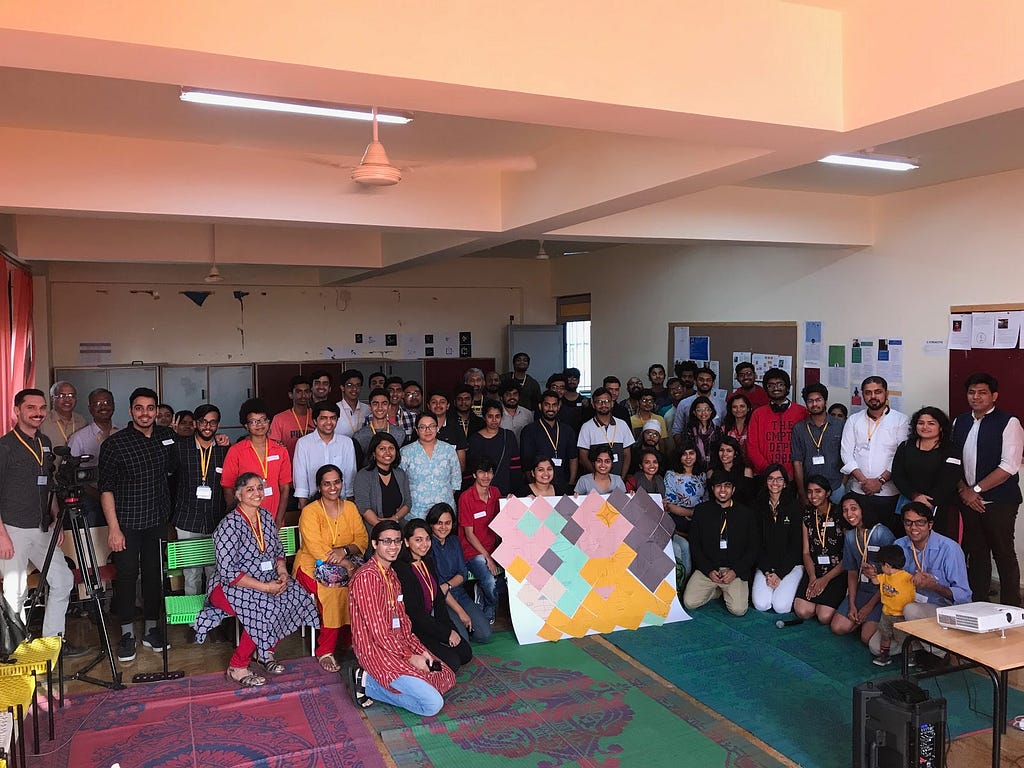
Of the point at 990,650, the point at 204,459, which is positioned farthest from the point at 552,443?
the point at 990,650

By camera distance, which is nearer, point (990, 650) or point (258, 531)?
point (990, 650)

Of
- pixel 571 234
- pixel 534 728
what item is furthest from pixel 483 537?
pixel 571 234

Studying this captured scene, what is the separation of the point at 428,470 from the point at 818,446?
2.95m

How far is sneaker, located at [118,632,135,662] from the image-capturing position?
510 centimetres

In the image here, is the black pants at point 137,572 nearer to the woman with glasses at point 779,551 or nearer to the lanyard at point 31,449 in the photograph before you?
the lanyard at point 31,449

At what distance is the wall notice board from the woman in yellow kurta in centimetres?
447

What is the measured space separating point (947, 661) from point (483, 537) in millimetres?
2907

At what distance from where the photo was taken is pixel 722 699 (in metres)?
4.55

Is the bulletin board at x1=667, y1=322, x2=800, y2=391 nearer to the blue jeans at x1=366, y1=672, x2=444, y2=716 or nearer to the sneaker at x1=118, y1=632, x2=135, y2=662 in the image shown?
the blue jeans at x1=366, y1=672, x2=444, y2=716

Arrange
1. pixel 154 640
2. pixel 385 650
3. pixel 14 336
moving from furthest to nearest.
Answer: pixel 14 336 → pixel 154 640 → pixel 385 650

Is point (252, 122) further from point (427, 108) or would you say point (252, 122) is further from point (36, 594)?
point (36, 594)

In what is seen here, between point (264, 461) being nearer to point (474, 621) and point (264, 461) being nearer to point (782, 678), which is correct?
point (474, 621)

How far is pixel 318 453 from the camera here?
5.67 metres

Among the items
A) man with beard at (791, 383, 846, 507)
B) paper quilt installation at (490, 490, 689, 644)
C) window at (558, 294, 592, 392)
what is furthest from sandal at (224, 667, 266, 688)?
window at (558, 294, 592, 392)
